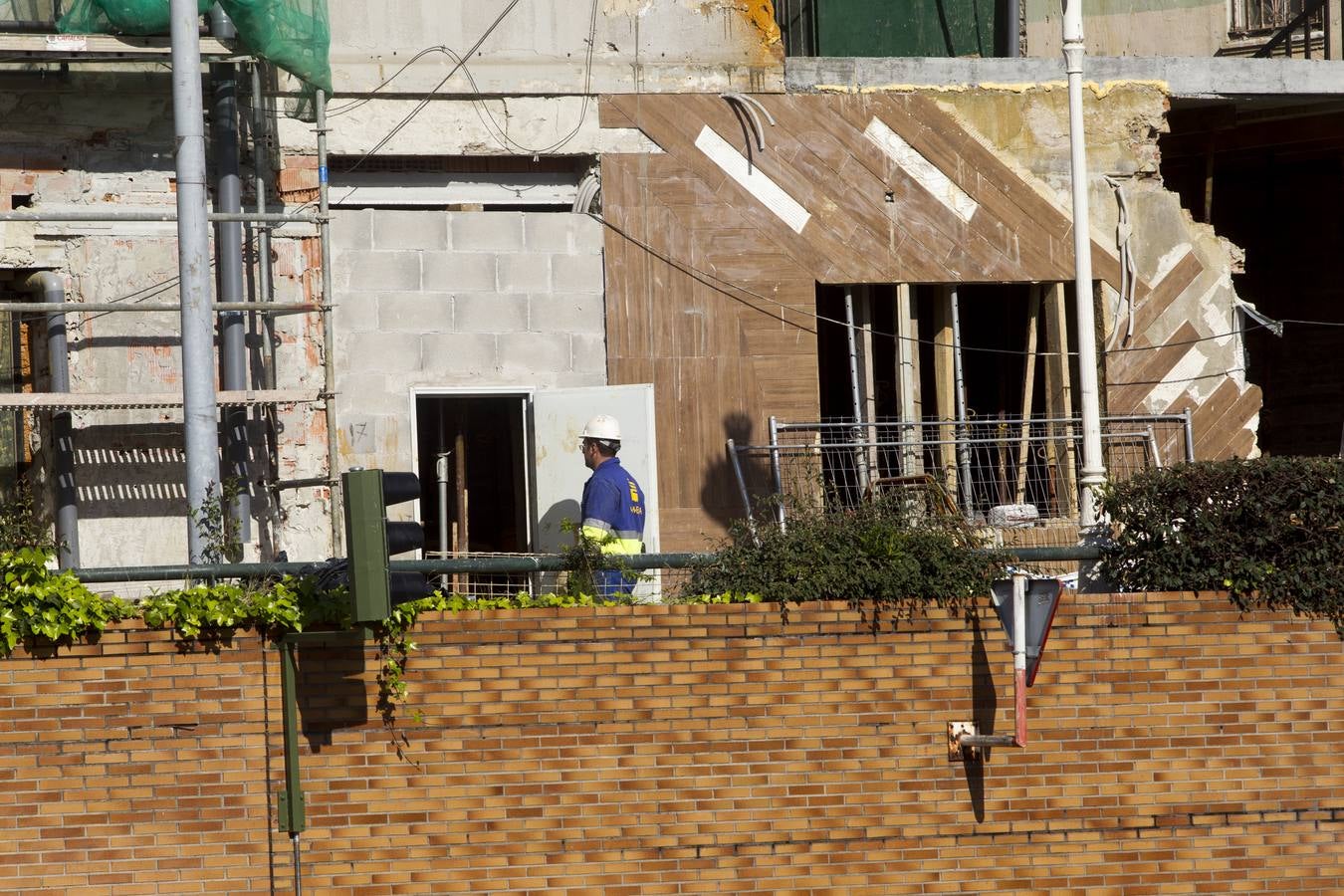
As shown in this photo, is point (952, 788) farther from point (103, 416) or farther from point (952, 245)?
point (103, 416)

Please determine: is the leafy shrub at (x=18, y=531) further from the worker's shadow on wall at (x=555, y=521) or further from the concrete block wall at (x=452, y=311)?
the worker's shadow on wall at (x=555, y=521)

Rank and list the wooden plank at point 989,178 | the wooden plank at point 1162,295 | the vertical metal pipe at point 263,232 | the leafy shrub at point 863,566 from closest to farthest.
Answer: the leafy shrub at point 863,566, the vertical metal pipe at point 263,232, the wooden plank at point 989,178, the wooden plank at point 1162,295

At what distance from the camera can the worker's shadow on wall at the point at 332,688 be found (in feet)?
27.9

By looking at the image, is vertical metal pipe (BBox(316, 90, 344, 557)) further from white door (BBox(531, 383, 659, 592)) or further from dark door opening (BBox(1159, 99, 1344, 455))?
dark door opening (BBox(1159, 99, 1344, 455))

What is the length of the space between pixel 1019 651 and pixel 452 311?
238 inches

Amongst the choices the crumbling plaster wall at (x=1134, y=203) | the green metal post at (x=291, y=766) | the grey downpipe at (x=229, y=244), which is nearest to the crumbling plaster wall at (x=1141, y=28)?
the crumbling plaster wall at (x=1134, y=203)

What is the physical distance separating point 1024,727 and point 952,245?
20.1 ft

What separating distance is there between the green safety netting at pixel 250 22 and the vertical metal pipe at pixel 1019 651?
6.68 m

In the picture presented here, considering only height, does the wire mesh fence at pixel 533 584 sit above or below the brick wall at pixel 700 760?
above

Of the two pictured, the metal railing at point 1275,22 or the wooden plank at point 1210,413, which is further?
the metal railing at point 1275,22

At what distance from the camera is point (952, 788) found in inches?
349

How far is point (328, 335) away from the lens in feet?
39.3

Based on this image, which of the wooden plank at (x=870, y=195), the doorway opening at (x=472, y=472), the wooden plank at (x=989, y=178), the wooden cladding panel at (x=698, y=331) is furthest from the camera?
the wooden plank at (x=989, y=178)

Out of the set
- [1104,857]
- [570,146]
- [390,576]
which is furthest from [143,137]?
[1104,857]
